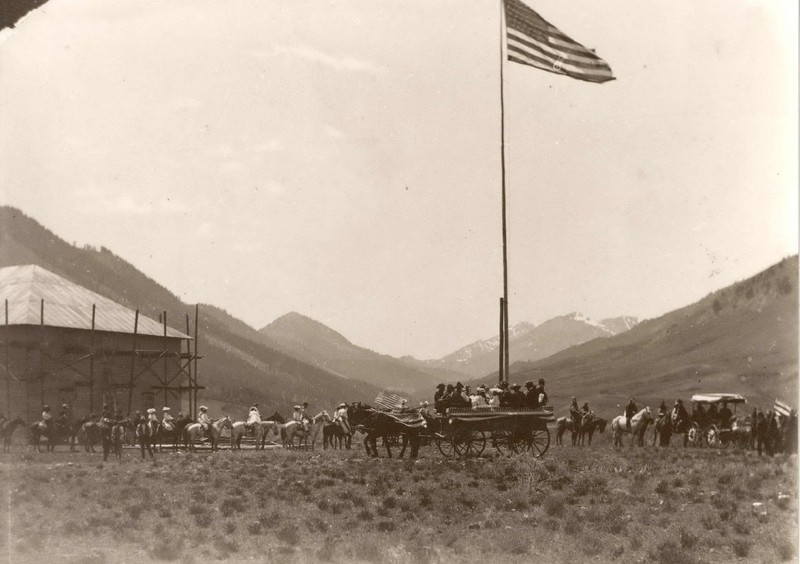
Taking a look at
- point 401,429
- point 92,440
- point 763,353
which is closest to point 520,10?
point 401,429

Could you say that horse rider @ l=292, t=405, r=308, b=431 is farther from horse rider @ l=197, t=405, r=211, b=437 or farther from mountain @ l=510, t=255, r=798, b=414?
mountain @ l=510, t=255, r=798, b=414

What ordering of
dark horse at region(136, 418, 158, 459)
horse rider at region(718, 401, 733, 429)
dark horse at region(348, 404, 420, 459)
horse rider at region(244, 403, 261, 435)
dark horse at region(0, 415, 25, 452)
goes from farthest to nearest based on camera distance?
horse rider at region(718, 401, 733, 429), horse rider at region(244, 403, 261, 435), dark horse at region(0, 415, 25, 452), dark horse at region(136, 418, 158, 459), dark horse at region(348, 404, 420, 459)

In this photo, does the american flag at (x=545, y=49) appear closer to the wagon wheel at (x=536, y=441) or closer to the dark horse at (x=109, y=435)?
the wagon wheel at (x=536, y=441)

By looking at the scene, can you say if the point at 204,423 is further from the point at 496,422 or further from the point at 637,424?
the point at 637,424

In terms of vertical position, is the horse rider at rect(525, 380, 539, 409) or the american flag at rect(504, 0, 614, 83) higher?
the american flag at rect(504, 0, 614, 83)

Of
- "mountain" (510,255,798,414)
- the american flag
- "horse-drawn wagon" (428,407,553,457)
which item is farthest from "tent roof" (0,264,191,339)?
"mountain" (510,255,798,414)

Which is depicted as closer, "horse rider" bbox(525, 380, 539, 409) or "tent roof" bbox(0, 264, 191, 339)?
"horse rider" bbox(525, 380, 539, 409)

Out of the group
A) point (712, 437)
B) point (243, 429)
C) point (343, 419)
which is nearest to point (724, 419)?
point (712, 437)
